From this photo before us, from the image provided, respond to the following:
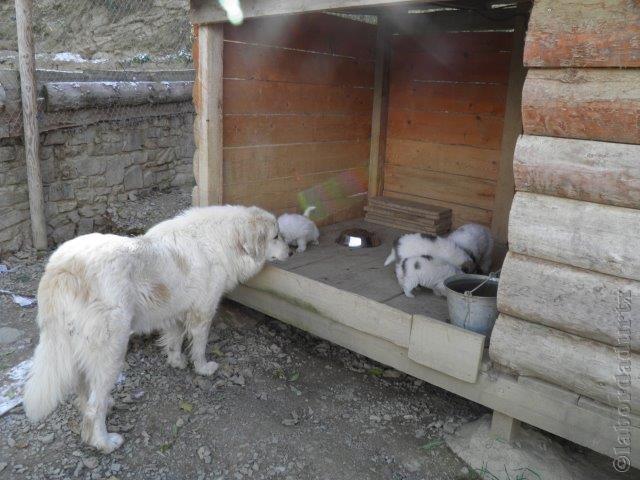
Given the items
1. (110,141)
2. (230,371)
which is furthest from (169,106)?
(230,371)

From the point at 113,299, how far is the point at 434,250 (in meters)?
2.69

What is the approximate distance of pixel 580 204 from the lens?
272 cm

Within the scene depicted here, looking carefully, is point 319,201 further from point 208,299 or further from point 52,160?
point 52,160

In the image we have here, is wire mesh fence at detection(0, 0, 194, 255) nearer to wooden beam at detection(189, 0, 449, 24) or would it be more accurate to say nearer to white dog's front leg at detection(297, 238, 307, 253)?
wooden beam at detection(189, 0, 449, 24)

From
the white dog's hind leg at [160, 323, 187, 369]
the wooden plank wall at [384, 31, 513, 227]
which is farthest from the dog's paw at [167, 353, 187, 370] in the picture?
the wooden plank wall at [384, 31, 513, 227]

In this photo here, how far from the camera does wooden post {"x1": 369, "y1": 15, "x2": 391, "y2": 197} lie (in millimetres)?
6449

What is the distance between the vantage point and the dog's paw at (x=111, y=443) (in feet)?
10.8

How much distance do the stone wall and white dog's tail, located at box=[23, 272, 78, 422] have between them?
3.59 meters

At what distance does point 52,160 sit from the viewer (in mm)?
6574

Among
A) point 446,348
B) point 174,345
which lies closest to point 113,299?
point 174,345

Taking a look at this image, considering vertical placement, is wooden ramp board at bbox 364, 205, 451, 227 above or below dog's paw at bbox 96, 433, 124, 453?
above

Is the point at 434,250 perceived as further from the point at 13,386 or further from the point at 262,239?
the point at 13,386

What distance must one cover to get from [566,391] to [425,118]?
4.11m

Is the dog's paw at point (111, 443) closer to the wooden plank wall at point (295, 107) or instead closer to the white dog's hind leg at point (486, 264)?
the wooden plank wall at point (295, 107)
